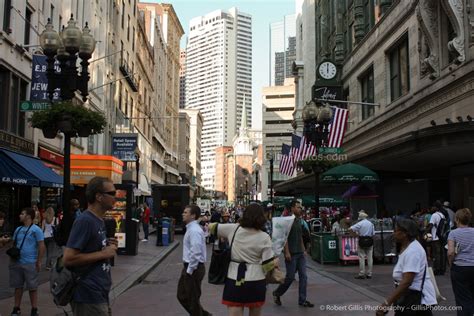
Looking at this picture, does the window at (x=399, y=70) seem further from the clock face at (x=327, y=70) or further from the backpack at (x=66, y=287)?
the backpack at (x=66, y=287)

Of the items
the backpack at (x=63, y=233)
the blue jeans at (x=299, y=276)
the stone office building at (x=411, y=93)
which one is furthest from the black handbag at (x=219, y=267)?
the stone office building at (x=411, y=93)

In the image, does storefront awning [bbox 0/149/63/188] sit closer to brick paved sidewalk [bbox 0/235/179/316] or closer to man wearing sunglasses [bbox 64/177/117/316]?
brick paved sidewalk [bbox 0/235/179/316]

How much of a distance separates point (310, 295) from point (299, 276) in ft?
4.90

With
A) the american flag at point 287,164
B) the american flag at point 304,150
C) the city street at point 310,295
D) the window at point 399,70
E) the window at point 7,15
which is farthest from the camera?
the american flag at point 287,164

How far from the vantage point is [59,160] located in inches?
1109

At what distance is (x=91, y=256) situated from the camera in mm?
4398

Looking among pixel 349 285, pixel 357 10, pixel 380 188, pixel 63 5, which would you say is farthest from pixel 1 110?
pixel 357 10

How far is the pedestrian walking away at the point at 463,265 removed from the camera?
695cm

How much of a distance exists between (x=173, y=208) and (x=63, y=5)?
1633 centimetres

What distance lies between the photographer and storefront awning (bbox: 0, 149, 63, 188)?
18766 millimetres

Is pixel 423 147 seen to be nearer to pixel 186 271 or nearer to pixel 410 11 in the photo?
pixel 410 11

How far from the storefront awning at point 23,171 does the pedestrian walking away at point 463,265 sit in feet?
50.8

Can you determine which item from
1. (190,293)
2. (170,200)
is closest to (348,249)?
(190,293)

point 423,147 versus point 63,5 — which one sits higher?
point 63,5
